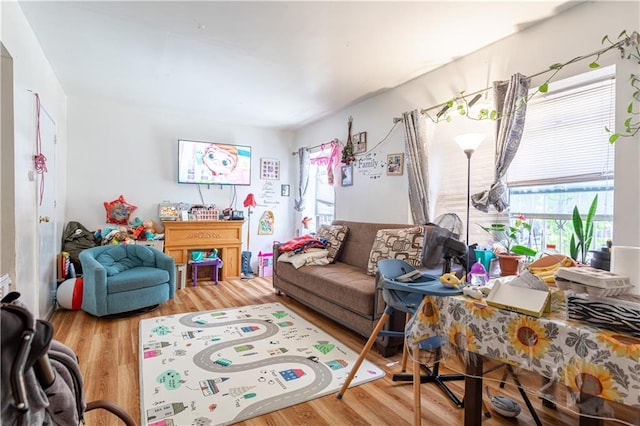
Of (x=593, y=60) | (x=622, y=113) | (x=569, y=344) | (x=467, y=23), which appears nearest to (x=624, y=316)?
(x=569, y=344)

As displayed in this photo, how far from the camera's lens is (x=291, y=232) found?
5730 millimetres

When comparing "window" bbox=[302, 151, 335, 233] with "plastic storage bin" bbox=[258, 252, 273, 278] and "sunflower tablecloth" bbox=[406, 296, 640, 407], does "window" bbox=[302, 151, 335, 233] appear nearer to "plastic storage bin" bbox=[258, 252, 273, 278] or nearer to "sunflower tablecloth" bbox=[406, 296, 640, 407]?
"plastic storage bin" bbox=[258, 252, 273, 278]

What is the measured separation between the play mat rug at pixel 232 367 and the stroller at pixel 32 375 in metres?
1.03

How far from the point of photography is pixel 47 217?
301 cm

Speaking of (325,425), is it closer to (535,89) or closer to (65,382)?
(65,382)

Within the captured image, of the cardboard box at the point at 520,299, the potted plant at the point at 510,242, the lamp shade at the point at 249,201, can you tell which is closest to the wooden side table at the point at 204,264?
the lamp shade at the point at 249,201

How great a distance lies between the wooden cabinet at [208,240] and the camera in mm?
4438

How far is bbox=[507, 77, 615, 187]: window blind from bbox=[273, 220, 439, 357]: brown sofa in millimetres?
949

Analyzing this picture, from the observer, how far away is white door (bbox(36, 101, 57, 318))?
9.02 feet

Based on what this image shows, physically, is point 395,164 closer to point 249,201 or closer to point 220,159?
point 249,201

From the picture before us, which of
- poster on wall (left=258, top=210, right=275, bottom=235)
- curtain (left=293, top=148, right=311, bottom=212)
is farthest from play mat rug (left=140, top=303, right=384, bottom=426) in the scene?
curtain (left=293, top=148, right=311, bottom=212)

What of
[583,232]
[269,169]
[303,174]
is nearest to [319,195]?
[303,174]

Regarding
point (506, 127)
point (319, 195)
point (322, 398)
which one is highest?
point (506, 127)

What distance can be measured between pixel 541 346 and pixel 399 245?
1.83 metres
